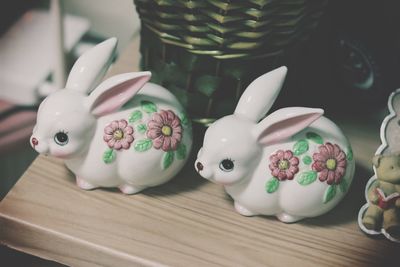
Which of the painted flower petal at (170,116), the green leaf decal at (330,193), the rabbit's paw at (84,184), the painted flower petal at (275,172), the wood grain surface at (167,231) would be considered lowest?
the wood grain surface at (167,231)

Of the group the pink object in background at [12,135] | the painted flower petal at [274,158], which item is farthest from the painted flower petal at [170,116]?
the pink object in background at [12,135]

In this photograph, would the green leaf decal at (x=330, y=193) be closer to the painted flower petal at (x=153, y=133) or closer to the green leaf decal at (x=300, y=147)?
the green leaf decal at (x=300, y=147)

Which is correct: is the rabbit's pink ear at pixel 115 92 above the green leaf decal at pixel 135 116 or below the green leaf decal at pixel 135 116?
above

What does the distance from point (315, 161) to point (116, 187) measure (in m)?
0.21

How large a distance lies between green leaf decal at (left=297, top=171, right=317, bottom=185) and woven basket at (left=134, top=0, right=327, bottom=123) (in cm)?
12

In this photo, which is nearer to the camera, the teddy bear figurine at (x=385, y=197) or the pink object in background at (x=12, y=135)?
the teddy bear figurine at (x=385, y=197)

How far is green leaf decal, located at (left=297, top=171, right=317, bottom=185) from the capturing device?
531mm

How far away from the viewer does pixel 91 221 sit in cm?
57

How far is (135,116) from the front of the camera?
546mm

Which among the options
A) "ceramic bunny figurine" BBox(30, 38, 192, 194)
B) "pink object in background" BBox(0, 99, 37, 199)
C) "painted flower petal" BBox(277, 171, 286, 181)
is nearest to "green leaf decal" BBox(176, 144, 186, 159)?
"ceramic bunny figurine" BBox(30, 38, 192, 194)

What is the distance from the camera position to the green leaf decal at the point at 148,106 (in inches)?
21.8

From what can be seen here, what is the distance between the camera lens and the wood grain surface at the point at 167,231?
55 centimetres

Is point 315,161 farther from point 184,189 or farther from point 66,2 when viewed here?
point 66,2

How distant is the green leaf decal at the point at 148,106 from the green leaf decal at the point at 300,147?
0.14 metres
